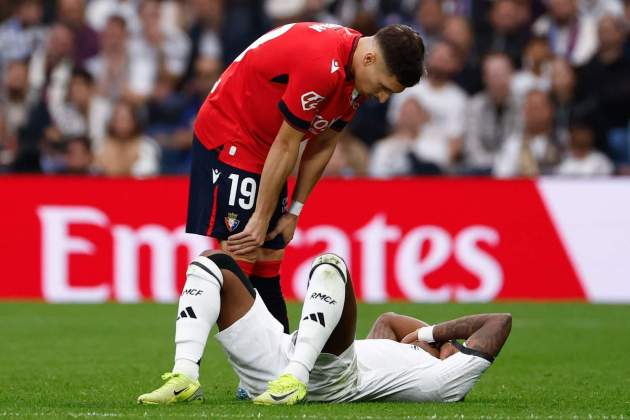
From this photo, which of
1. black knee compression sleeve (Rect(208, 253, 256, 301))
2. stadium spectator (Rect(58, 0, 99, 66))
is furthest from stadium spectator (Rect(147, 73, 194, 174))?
black knee compression sleeve (Rect(208, 253, 256, 301))

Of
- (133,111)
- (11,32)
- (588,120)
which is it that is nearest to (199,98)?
(133,111)

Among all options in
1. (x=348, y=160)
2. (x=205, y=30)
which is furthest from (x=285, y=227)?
(x=205, y=30)

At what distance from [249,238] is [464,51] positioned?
389 inches

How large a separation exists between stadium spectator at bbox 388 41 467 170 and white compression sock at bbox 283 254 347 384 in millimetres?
9450

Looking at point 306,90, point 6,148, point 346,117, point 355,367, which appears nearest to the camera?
point 355,367

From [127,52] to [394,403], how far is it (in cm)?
1085

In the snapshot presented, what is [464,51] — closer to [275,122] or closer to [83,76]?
[83,76]

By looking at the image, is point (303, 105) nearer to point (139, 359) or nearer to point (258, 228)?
point (258, 228)

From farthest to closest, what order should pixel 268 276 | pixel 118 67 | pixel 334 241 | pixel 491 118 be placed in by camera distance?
1. pixel 118 67
2. pixel 491 118
3. pixel 334 241
4. pixel 268 276

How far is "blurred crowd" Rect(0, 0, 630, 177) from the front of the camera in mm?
15141

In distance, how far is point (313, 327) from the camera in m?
5.77

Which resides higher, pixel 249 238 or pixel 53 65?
pixel 249 238

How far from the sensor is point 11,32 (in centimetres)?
1688

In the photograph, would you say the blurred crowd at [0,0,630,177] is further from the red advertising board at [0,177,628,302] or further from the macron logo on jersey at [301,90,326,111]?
the macron logo on jersey at [301,90,326,111]
